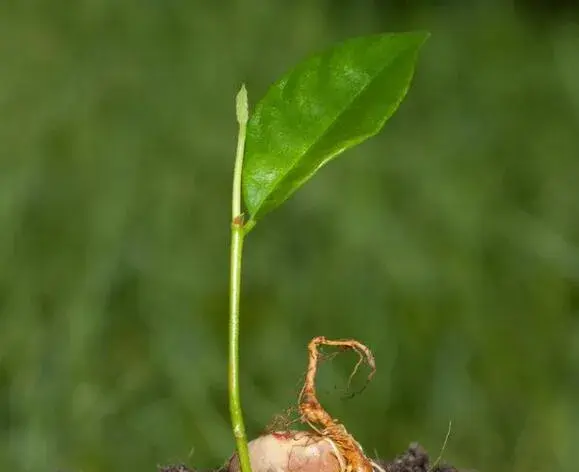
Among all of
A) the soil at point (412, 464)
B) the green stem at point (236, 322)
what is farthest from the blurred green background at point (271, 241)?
the green stem at point (236, 322)

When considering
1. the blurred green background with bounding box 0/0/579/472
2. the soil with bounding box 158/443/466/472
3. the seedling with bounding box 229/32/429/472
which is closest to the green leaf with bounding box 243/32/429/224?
the seedling with bounding box 229/32/429/472

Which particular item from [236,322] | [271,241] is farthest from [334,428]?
[271,241]

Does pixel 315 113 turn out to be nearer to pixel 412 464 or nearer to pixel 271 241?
pixel 412 464

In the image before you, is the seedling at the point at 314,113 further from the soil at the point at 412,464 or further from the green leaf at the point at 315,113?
the soil at the point at 412,464

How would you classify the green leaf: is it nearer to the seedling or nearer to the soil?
the seedling

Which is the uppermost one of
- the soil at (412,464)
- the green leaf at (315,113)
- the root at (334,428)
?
the green leaf at (315,113)
